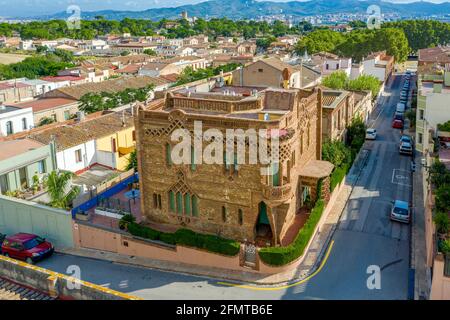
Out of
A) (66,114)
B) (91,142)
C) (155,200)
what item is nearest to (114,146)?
(91,142)

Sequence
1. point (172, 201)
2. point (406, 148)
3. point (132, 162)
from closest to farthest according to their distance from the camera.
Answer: point (172, 201), point (132, 162), point (406, 148)

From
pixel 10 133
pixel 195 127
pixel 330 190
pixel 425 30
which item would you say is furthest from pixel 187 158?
pixel 425 30

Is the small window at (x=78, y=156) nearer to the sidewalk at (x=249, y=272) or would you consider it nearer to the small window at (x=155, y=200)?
the sidewalk at (x=249, y=272)

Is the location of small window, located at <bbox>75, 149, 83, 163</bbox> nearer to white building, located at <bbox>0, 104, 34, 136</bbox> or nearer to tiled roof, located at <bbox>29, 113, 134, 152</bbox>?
tiled roof, located at <bbox>29, 113, 134, 152</bbox>

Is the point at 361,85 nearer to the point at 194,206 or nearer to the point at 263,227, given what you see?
the point at 263,227

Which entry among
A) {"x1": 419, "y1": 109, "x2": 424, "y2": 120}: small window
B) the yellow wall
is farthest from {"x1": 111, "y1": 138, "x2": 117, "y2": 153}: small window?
{"x1": 419, "y1": 109, "x2": 424, "y2": 120}: small window

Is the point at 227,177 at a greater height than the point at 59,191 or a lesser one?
greater
